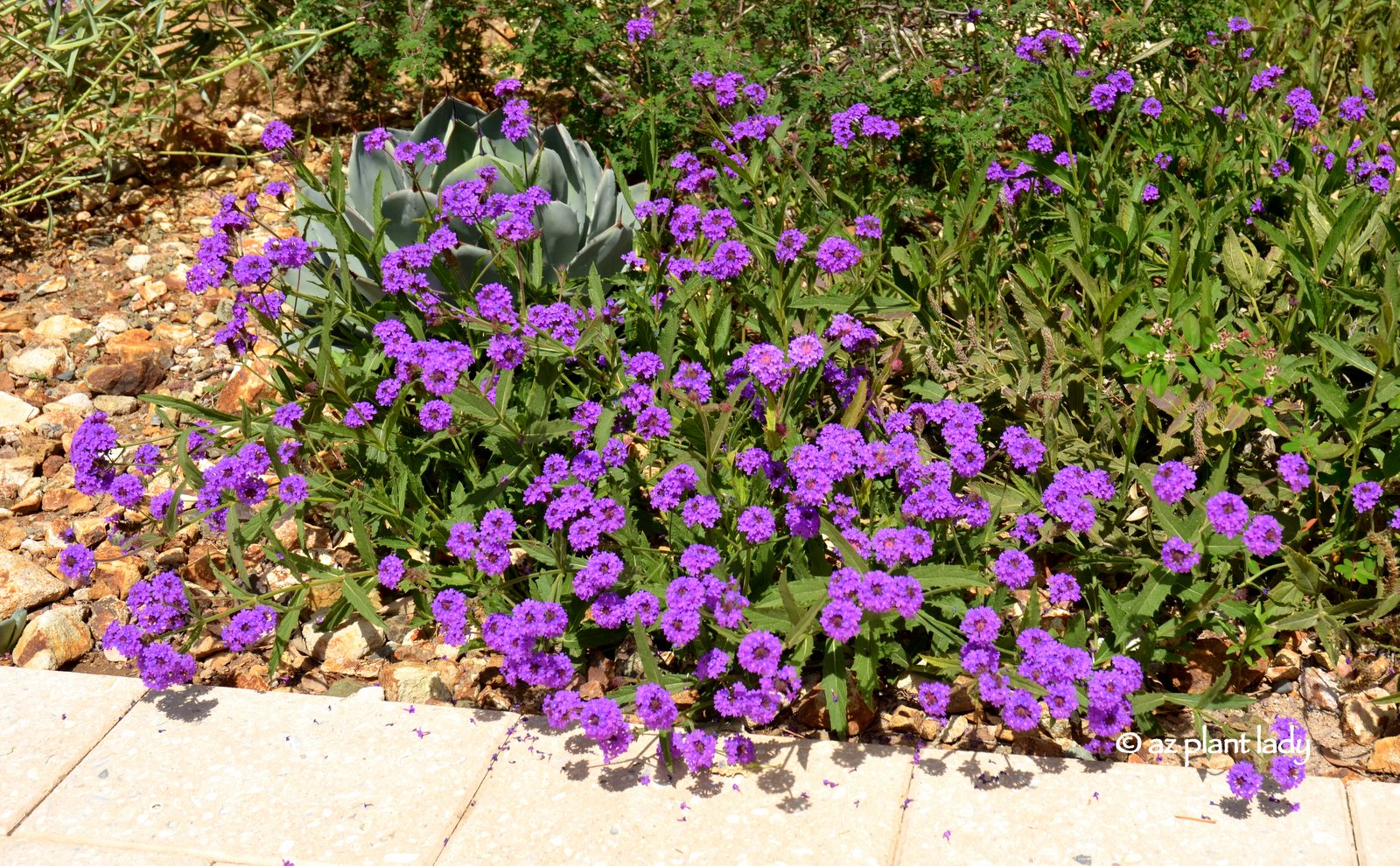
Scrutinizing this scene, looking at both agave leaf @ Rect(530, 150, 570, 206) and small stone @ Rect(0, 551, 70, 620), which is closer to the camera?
small stone @ Rect(0, 551, 70, 620)

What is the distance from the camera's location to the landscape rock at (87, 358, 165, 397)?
4.05 meters

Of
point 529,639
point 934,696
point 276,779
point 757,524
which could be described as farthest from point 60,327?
point 934,696

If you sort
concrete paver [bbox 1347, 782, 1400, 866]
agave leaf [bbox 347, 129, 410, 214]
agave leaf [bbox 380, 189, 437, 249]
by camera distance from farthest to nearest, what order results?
agave leaf [bbox 347, 129, 410, 214]
agave leaf [bbox 380, 189, 437, 249]
concrete paver [bbox 1347, 782, 1400, 866]

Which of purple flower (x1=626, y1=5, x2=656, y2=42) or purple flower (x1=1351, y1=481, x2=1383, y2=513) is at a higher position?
purple flower (x1=626, y1=5, x2=656, y2=42)

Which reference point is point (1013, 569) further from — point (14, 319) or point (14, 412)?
point (14, 319)

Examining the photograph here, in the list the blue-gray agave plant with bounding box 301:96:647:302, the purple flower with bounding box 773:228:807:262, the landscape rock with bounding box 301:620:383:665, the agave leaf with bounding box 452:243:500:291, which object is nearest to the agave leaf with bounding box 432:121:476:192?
the blue-gray agave plant with bounding box 301:96:647:302

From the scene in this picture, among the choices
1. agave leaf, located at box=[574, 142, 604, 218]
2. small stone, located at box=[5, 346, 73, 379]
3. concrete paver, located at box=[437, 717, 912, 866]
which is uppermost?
agave leaf, located at box=[574, 142, 604, 218]

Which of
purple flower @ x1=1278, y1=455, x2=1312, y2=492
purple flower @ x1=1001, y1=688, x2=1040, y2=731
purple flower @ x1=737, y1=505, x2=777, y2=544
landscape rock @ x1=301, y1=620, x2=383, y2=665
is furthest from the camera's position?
landscape rock @ x1=301, y1=620, x2=383, y2=665

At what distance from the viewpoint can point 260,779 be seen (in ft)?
8.55

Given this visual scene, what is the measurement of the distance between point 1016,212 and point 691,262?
1142mm

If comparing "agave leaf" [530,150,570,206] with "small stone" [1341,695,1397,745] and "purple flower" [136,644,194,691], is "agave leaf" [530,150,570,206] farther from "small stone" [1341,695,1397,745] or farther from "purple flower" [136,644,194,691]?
"small stone" [1341,695,1397,745]

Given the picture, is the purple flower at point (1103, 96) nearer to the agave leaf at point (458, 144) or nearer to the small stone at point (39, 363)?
the agave leaf at point (458, 144)

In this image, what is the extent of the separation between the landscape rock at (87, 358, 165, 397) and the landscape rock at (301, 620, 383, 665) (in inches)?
55.6

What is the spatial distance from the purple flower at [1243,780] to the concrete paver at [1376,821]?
0.59 feet
